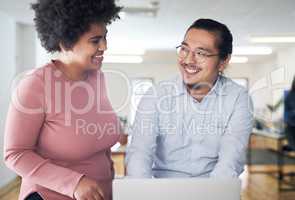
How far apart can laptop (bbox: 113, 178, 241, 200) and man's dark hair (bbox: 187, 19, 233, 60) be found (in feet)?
0.98

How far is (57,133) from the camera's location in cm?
60

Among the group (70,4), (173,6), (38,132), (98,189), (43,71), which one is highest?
(173,6)

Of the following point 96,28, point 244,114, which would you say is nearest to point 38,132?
point 96,28

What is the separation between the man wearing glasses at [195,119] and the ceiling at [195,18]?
69 millimetres

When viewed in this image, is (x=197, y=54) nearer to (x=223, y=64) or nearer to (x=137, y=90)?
(x=223, y=64)

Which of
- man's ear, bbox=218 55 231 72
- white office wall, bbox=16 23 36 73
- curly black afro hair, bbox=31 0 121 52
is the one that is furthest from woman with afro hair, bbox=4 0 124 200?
man's ear, bbox=218 55 231 72

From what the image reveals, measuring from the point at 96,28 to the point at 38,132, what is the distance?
0.22 metres

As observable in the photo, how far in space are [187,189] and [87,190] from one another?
0.19 m

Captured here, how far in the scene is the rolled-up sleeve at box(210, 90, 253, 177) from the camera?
697 millimetres

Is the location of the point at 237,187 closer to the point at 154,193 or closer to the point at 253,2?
the point at 154,193

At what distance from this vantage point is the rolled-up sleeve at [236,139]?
2.29ft

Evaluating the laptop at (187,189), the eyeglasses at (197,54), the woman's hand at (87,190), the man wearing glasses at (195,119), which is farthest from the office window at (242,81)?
the woman's hand at (87,190)

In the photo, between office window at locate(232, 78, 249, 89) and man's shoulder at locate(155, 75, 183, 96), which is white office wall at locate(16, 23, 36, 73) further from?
office window at locate(232, 78, 249, 89)

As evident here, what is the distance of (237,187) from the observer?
21.2 inches
